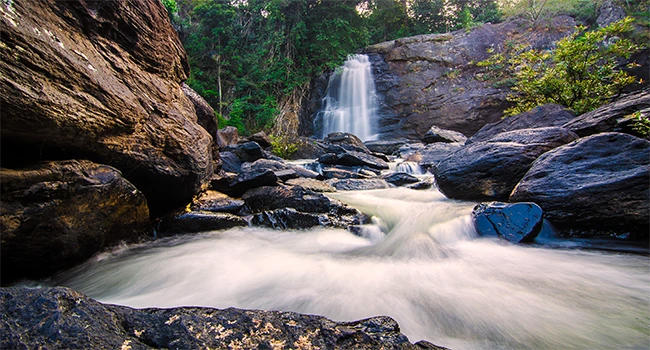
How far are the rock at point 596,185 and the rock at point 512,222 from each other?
0.35m

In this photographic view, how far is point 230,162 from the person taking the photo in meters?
8.09

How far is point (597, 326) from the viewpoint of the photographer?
1.77m

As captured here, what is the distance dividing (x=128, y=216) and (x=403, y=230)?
10.9 ft

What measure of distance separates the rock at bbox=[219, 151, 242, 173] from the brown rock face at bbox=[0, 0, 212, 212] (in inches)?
119

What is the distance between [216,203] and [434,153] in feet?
26.9

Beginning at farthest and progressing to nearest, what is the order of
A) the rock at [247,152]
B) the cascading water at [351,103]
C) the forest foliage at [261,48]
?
the cascading water at [351,103] → the forest foliage at [261,48] → the rock at [247,152]

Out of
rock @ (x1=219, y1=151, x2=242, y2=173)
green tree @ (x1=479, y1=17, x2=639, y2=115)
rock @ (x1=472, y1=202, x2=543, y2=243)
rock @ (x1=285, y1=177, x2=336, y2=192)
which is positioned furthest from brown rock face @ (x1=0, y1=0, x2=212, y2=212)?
green tree @ (x1=479, y1=17, x2=639, y2=115)

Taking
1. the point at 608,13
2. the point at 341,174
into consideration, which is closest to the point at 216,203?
the point at 341,174

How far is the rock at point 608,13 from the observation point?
15.5 m

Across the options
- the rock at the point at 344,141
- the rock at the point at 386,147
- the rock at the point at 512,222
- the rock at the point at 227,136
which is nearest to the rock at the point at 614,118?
the rock at the point at 512,222

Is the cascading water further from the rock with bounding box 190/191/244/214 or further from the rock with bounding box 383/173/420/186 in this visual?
the rock with bounding box 190/191/244/214

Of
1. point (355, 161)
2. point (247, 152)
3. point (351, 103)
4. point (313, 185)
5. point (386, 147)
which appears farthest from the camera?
point (351, 103)

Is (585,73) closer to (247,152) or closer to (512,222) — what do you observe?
(512,222)

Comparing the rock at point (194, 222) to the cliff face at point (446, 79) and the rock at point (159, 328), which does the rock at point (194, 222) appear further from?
the cliff face at point (446, 79)
